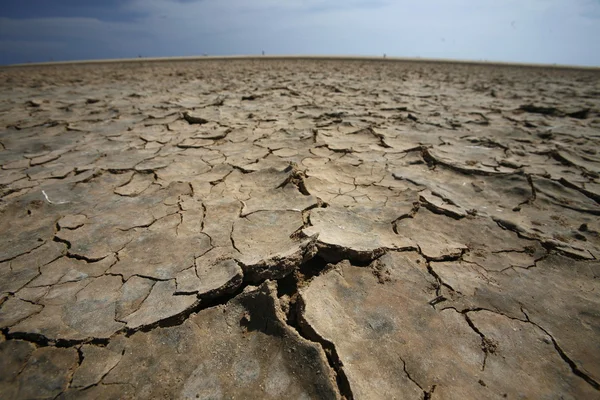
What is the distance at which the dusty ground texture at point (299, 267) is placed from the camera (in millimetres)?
886

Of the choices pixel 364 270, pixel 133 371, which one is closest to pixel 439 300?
pixel 364 270

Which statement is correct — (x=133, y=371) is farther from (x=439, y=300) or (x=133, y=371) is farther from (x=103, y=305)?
(x=439, y=300)

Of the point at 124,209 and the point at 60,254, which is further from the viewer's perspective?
the point at 124,209

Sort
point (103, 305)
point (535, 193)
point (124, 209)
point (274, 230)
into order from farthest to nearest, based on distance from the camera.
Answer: point (535, 193) → point (124, 209) → point (274, 230) → point (103, 305)

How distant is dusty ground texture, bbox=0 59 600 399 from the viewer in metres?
0.89

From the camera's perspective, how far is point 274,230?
1.47 metres

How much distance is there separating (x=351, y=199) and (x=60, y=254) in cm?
147

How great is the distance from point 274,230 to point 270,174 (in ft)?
2.15

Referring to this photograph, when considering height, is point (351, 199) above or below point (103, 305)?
above

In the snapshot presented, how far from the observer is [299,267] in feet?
4.08

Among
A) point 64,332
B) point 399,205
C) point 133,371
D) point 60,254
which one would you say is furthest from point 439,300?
point 60,254

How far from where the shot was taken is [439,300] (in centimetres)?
112

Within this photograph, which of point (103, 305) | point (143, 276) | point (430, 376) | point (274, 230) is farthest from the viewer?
point (274, 230)

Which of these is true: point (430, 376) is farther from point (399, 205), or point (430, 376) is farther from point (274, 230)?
point (399, 205)
